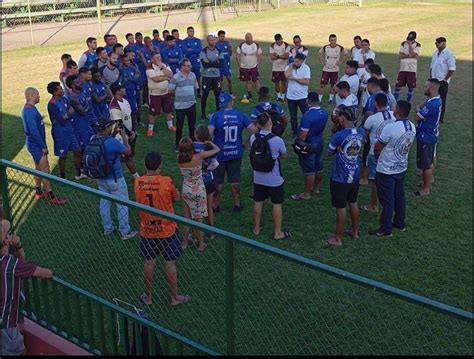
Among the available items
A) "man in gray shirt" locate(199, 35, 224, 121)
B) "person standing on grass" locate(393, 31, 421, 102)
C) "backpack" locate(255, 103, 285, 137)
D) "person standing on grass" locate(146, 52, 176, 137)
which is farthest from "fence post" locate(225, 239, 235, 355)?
"person standing on grass" locate(393, 31, 421, 102)

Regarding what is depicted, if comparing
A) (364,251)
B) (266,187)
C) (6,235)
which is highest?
(6,235)

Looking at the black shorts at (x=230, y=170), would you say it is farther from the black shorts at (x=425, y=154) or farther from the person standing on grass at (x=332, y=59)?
the person standing on grass at (x=332, y=59)

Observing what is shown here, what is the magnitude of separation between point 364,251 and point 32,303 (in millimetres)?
4335

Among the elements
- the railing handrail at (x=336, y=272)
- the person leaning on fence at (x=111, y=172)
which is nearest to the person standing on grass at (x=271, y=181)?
the person leaning on fence at (x=111, y=172)

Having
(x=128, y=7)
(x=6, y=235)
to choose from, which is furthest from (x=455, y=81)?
(x=128, y=7)

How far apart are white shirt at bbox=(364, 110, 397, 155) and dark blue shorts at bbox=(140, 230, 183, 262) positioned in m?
3.75

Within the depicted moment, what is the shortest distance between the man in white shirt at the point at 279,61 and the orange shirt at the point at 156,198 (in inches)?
394

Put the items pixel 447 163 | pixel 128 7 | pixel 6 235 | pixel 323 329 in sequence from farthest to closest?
pixel 128 7, pixel 447 163, pixel 323 329, pixel 6 235

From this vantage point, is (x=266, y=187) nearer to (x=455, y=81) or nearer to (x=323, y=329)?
(x=323, y=329)

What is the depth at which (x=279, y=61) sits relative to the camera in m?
15.8

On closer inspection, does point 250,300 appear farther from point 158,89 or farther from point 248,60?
point 248,60

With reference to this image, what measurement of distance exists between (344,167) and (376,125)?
1.34m

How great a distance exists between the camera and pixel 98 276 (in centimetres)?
721

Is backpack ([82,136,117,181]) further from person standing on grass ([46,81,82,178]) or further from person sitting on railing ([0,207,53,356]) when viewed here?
person sitting on railing ([0,207,53,356])
